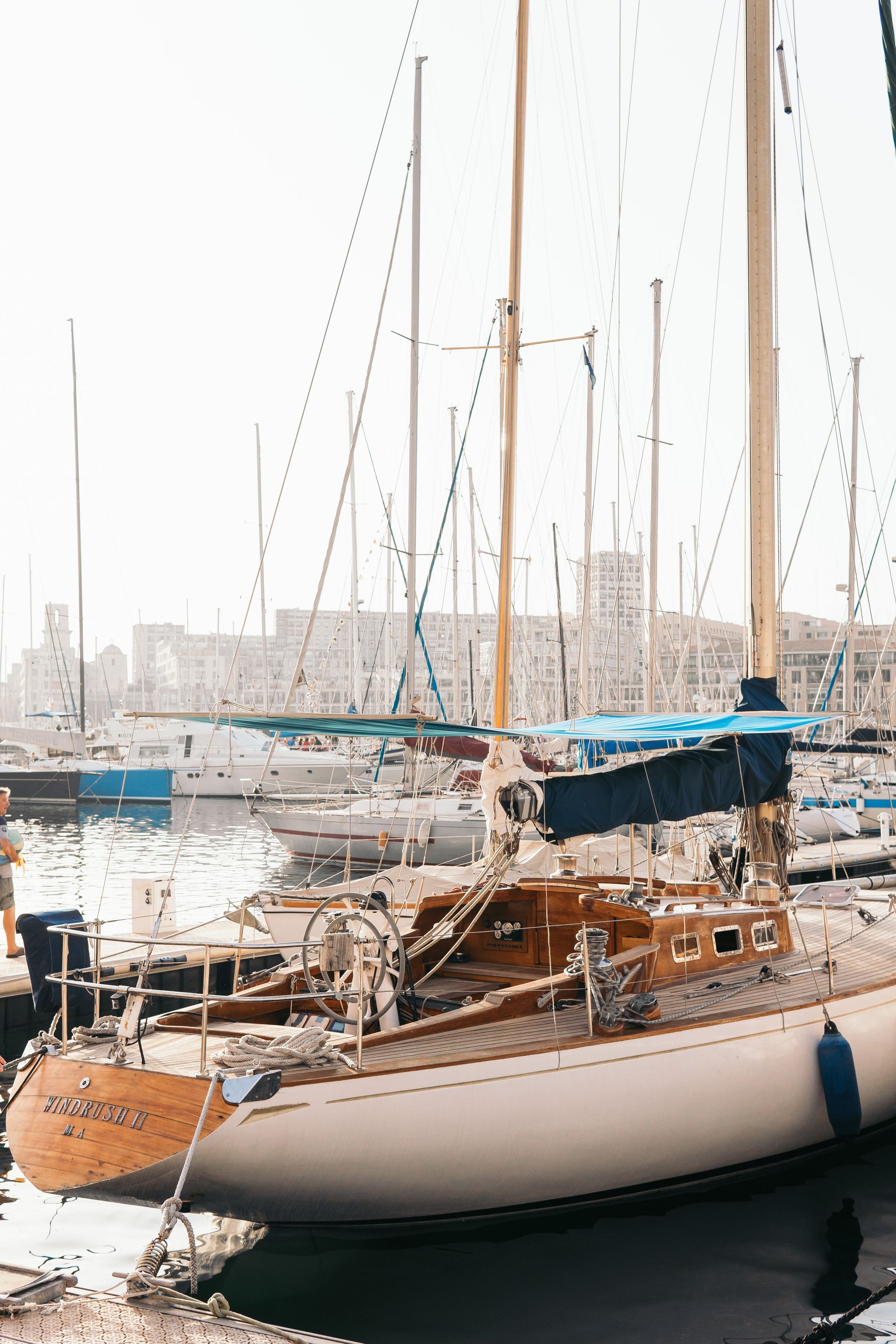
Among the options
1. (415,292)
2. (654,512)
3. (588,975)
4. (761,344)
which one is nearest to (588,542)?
(654,512)

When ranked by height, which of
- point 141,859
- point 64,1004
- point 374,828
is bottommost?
point 141,859

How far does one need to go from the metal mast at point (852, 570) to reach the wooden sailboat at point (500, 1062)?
14.2 m

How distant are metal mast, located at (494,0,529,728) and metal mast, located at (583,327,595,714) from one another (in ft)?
33.9

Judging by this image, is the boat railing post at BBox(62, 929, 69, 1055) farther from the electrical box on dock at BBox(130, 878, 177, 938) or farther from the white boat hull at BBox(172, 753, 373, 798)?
the white boat hull at BBox(172, 753, 373, 798)

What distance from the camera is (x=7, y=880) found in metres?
12.4

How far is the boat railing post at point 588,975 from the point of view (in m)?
7.04

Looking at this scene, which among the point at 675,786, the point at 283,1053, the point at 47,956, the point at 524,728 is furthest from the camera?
the point at 524,728

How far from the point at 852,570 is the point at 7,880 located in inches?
802

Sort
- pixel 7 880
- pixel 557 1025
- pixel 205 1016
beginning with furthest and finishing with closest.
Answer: pixel 7 880, pixel 557 1025, pixel 205 1016

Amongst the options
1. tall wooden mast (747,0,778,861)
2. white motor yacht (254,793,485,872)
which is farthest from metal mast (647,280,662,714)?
tall wooden mast (747,0,778,861)

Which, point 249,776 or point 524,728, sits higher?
point 524,728

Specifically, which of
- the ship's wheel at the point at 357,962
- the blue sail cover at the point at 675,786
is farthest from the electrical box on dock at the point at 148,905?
the blue sail cover at the point at 675,786

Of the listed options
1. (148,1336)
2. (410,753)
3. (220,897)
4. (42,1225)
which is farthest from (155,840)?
(148,1336)

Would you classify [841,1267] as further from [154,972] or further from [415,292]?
[415,292]
